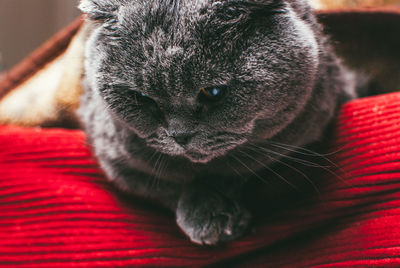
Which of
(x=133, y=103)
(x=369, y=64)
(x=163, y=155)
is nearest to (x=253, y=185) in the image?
(x=163, y=155)

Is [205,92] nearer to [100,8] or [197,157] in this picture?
[197,157]

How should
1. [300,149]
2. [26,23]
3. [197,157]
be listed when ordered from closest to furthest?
1. [197,157]
2. [300,149]
3. [26,23]

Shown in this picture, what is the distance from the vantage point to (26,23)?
1998 millimetres

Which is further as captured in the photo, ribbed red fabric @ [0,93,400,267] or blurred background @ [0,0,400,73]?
blurred background @ [0,0,400,73]

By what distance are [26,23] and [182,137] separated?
172 centimetres

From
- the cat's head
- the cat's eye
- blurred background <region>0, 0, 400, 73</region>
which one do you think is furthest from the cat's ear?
blurred background <region>0, 0, 400, 73</region>

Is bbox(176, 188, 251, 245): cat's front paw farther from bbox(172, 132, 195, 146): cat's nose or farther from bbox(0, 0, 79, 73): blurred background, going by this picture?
bbox(0, 0, 79, 73): blurred background

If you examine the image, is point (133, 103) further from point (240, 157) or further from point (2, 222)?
point (2, 222)

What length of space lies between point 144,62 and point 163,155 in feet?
0.75

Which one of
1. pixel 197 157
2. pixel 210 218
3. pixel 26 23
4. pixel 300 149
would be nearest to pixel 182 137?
pixel 197 157

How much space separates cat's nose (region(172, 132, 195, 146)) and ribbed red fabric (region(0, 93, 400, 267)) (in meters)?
0.25

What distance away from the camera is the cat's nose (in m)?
0.64

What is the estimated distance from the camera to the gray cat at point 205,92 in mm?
582

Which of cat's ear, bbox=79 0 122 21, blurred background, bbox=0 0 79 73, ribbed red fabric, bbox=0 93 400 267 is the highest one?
cat's ear, bbox=79 0 122 21
